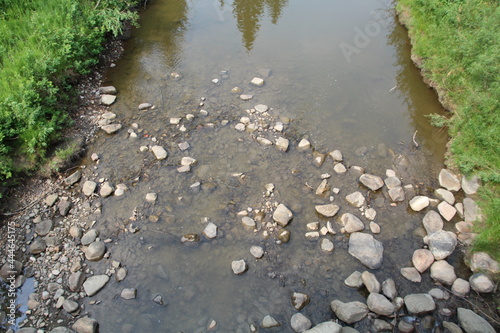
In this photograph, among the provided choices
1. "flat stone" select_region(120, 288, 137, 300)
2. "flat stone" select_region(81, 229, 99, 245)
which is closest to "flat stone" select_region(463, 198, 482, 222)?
"flat stone" select_region(120, 288, 137, 300)

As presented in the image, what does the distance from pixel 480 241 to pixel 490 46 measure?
6037mm

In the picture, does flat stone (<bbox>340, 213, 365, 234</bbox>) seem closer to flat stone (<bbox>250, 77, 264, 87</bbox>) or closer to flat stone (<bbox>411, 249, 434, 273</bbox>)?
flat stone (<bbox>411, 249, 434, 273</bbox>)

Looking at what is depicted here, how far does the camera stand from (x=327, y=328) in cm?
524

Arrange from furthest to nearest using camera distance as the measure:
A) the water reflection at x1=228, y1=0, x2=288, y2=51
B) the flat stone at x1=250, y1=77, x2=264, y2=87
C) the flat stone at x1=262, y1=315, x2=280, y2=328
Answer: the water reflection at x1=228, y1=0, x2=288, y2=51
the flat stone at x1=250, y1=77, x2=264, y2=87
the flat stone at x1=262, y1=315, x2=280, y2=328

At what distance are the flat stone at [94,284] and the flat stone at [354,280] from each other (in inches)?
177

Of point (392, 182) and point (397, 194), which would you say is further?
point (392, 182)

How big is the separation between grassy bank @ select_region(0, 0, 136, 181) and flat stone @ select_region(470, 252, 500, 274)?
9.62 meters

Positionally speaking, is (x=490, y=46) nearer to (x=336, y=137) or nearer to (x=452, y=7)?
(x=452, y=7)

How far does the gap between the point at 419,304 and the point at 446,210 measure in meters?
2.57

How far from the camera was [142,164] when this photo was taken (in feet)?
26.7

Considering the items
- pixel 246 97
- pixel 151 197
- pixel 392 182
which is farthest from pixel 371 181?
pixel 151 197

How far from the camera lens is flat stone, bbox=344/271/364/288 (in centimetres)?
606

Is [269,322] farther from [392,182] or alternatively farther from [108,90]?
[108,90]

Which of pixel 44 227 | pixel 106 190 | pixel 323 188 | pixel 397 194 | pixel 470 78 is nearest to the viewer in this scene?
pixel 44 227
